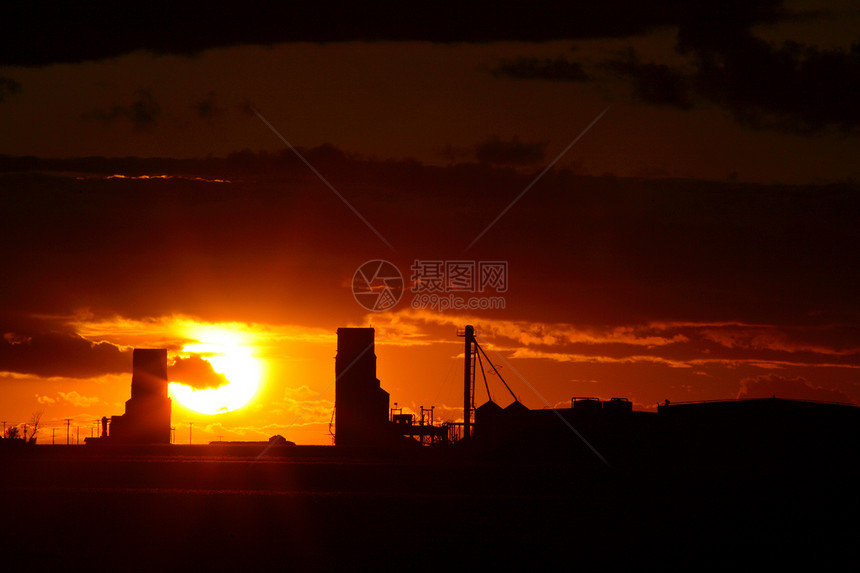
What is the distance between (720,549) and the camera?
30.1m

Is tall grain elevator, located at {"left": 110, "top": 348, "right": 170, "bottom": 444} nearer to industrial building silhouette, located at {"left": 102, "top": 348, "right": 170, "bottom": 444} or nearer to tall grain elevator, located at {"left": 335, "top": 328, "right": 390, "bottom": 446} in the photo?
industrial building silhouette, located at {"left": 102, "top": 348, "right": 170, "bottom": 444}

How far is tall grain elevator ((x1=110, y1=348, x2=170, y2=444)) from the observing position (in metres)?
108

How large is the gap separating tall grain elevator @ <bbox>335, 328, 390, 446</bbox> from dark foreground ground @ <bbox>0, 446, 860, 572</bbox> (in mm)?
35814

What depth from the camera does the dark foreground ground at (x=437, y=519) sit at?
27594 millimetres

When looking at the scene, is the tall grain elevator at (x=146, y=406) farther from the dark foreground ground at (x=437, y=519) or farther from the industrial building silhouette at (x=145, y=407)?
the dark foreground ground at (x=437, y=519)

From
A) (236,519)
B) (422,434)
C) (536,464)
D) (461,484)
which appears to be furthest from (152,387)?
(236,519)

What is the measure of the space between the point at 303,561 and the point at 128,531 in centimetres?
824

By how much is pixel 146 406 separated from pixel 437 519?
262 feet

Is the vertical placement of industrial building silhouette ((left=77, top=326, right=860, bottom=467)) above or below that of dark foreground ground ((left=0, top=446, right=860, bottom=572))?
above

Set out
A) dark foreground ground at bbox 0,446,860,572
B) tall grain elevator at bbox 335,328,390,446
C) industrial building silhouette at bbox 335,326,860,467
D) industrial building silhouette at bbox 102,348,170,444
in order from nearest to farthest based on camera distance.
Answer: dark foreground ground at bbox 0,446,860,572 → industrial building silhouette at bbox 335,326,860,467 → tall grain elevator at bbox 335,328,390,446 → industrial building silhouette at bbox 102,348,170,444

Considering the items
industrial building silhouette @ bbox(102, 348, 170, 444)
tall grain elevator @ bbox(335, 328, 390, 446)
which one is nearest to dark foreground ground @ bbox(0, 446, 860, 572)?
tall grain elevator @ bbox(335, 328, 390, 446)

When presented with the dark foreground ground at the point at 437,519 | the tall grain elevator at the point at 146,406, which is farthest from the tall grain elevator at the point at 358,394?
the dark foreground ground at the point at 437,519

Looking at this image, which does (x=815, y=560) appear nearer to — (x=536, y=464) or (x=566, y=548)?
(x=566, y=548)

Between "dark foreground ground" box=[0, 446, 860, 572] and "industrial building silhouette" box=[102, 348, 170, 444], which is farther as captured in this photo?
"industrial building silhouette" box=[102, 348, 170, 444]
